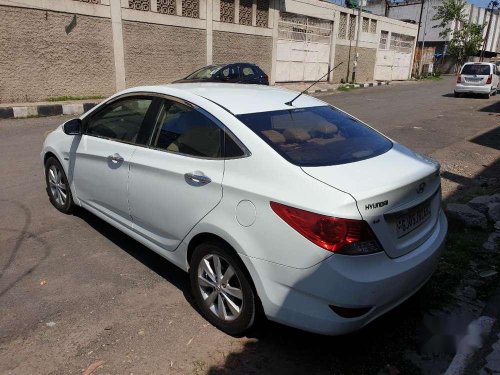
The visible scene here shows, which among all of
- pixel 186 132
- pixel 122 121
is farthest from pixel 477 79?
pixel 186 132

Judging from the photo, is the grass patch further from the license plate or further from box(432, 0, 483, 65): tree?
box(432, 0, 483, 65): tree

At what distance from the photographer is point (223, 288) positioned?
2.78 m

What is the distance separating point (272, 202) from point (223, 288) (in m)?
0.75

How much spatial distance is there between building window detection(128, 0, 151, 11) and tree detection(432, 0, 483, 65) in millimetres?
43801

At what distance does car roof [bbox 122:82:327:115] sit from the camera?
3.09 meters

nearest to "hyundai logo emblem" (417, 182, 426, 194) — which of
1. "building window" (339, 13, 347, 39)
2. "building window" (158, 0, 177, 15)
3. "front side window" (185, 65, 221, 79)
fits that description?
"front side window" (185, 65, 221, 79)

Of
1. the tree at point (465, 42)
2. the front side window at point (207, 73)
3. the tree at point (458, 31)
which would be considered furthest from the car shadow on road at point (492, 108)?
the tree at point (458, 31)

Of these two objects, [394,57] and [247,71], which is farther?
[394,57]

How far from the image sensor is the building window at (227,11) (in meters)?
18.7

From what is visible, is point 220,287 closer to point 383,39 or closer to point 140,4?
point 140,4

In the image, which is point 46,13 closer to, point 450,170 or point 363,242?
point 450,170

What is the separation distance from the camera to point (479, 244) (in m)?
4.15

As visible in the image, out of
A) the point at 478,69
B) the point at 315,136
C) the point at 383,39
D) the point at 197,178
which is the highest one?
the point at 383,39

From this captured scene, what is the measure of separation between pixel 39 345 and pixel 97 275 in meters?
0.88
